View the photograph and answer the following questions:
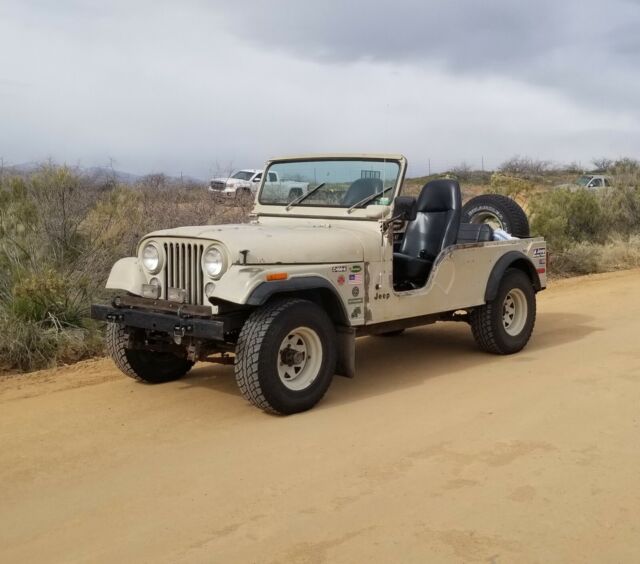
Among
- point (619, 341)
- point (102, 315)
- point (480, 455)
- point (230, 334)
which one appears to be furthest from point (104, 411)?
point (619, 341)

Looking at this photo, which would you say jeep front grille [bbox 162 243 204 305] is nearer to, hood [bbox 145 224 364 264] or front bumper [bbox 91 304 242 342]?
hood [bbox 145 224 364 264]

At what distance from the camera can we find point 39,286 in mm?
7633

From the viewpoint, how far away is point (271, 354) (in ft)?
16.9

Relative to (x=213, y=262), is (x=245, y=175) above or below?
above

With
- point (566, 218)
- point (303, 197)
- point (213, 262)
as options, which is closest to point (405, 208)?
point (303, 197)

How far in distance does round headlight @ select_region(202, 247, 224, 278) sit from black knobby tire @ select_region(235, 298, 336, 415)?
398 millimetres

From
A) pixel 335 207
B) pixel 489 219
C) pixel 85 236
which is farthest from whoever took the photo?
pixel 85 236

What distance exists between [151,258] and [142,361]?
3.10 ft

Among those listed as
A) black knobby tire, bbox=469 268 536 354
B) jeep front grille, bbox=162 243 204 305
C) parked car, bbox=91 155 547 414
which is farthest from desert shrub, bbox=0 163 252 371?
black knobby tire, bbox=469 268 536 354

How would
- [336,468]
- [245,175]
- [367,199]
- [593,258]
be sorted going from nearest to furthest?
[336,468] → [367,199] → [593,258] → [245,175]

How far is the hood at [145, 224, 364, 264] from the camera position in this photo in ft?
17.4

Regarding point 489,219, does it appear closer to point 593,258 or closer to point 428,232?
point 428,232

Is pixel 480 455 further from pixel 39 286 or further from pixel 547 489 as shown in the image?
pixel 39 286

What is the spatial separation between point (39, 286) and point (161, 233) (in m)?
2.59
